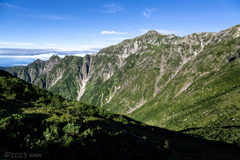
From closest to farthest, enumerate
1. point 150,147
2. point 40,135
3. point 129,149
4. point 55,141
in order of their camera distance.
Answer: point 55,141 < point 40,135 < point 129,149 < point 150,147

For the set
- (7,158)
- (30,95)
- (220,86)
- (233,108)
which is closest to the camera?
(7,158)

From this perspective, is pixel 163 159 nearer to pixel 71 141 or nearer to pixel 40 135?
pixel 71 141

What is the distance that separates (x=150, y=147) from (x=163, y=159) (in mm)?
2133

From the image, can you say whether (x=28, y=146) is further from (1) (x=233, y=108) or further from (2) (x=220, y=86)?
(2) (x=220, y=86)

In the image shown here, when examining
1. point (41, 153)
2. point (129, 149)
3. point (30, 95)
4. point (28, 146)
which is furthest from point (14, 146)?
point (30, 95)

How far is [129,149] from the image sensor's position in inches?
550

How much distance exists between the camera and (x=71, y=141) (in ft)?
34.6

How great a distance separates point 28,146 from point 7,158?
4.57 feet

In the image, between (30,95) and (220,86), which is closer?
(30,95)

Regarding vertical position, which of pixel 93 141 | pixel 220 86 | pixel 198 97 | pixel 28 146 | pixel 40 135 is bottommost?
pixel 198 97

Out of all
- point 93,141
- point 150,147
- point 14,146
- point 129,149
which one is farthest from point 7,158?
point 150,147

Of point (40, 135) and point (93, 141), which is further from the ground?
point (40, 135)

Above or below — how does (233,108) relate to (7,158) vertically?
below

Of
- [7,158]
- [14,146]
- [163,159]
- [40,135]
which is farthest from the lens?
[163,159]
